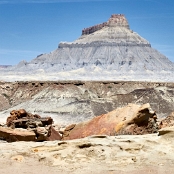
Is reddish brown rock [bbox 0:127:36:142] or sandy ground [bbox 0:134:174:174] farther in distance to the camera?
reddish brown rock [bbox 0:127:36:142]

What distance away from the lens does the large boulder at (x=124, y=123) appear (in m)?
13.8

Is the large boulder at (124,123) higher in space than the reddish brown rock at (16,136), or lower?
higher

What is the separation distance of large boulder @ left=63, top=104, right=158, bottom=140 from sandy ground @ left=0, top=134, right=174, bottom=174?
3.66m

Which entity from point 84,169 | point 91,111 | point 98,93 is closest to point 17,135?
point 84,169

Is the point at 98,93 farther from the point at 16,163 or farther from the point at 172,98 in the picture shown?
the point at 16,163

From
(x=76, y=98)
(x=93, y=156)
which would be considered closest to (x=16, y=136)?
(x=93, y=156)

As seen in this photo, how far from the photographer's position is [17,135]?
14.0 m

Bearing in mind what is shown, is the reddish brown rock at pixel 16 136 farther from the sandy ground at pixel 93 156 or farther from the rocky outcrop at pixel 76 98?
the rocky outcrop at pixel 76 98

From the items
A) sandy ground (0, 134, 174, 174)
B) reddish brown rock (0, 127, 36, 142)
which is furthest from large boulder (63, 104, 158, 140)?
sandy ground (0, 134, 174, 174)

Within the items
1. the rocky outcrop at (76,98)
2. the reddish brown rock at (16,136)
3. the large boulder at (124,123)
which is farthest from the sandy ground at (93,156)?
the rocky outcrop at (76,98)

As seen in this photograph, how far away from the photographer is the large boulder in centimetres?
1380

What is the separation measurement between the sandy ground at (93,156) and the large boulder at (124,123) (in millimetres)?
3658

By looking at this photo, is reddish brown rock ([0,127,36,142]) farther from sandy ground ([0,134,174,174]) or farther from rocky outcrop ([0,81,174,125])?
rocky outcrop ([0,81,174,125])

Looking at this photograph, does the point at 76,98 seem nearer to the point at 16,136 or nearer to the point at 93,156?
the point at 16,136
